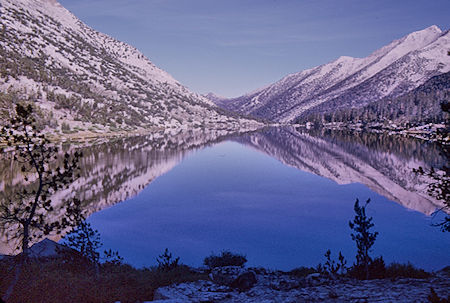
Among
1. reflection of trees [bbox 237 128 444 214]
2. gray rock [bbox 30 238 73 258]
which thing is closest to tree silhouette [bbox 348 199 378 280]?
gray rock [bbox 30 238 73 258]

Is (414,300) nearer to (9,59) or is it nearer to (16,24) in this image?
(9,59)

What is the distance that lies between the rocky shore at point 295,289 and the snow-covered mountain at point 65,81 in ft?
254

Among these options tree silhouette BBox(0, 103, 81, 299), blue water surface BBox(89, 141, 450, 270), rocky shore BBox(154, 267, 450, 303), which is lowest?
blue water surface BBox(89, 141, 450, 270)

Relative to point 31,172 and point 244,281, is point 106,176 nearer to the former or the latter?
point 244,281

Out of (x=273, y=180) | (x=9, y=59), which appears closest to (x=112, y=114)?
(x=9, y=59)

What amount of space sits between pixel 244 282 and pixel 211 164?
46546mm

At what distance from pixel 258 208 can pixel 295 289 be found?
1875 centimetres

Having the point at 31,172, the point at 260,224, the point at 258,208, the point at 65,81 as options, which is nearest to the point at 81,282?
the point at 31,172

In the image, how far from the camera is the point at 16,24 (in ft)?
469

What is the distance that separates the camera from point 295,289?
1353 cm

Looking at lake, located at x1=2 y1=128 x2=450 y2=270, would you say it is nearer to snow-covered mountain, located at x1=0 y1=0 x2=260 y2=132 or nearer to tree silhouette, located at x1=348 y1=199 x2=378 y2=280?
tree silhouette, located at x1=348 y1=199 x2=378 y2=280

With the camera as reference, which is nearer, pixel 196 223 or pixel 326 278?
pixel 326 278

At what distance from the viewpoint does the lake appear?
21.7 metres

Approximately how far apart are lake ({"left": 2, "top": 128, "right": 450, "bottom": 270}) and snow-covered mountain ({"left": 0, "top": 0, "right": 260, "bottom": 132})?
4852 centimetres
